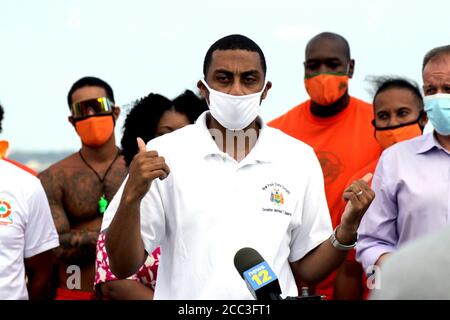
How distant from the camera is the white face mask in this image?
12.9ft

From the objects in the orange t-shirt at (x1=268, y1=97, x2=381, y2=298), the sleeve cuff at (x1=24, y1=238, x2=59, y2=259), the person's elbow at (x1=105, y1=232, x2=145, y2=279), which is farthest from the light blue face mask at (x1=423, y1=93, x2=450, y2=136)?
the sleeve cuff at (x1=24, y1=238, x2=59, y2=259)

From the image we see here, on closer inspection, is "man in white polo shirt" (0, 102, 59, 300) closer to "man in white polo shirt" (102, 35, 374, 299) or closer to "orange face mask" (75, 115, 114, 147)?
"orange face mask" (75, 115, 114, 147)

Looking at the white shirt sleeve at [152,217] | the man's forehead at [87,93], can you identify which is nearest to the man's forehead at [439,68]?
the white shirt sleeve at [152,217]

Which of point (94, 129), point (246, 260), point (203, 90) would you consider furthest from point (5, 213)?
point (246, 260)

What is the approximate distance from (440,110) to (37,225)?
2.82 metres

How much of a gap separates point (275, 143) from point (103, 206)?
298 cm

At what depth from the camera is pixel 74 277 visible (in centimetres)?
622

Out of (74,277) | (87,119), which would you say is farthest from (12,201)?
(87,119)

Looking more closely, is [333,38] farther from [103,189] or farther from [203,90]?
[203,90]

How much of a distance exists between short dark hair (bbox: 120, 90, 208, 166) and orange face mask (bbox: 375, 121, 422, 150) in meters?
1.28

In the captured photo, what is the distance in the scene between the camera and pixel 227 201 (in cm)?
372

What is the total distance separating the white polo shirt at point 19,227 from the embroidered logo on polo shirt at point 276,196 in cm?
228
